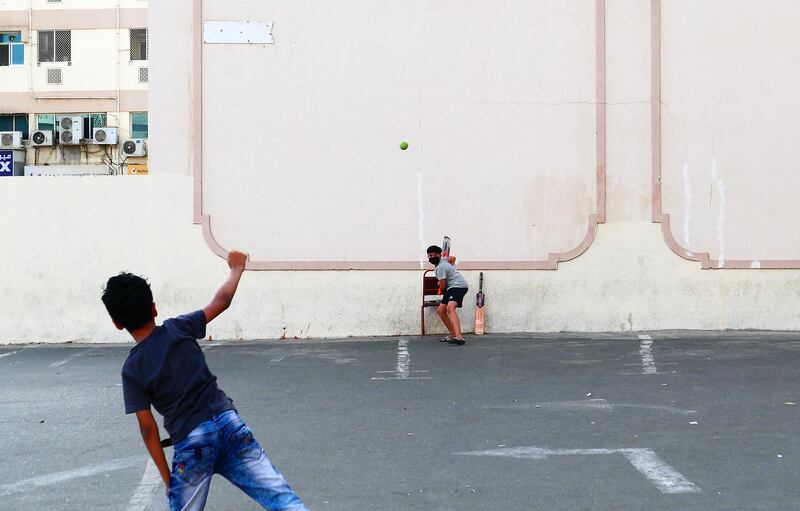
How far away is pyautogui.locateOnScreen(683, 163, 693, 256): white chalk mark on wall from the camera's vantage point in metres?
15.8

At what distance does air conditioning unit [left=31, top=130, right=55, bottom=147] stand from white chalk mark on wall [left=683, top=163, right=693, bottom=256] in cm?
2532

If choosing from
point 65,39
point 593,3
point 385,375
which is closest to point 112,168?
point 65,39

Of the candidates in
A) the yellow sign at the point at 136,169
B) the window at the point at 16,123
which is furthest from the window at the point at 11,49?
the yellow sign at the point at 136,169

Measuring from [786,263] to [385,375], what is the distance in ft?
24.3

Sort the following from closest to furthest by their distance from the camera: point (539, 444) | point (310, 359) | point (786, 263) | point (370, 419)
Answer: point (539, 444) < point (370, 419) < point (310, 359) < point (786, 263)

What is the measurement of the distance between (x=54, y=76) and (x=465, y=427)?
30.8m

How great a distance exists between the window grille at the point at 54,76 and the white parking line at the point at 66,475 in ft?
100

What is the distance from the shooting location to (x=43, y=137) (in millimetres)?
35000

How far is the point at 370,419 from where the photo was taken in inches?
350

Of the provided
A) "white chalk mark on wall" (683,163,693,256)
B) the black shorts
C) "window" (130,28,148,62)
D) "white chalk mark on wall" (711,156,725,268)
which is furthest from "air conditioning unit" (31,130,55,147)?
"white chalk mark on wall" (711,156,725,268)

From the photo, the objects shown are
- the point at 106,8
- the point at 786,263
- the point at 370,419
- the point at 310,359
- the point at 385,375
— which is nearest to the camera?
Result: the point at 370,419

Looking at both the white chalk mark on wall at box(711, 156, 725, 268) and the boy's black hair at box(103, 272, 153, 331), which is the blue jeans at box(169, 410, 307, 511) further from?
the white chalk mark on wall at box(711, 156, 725, 268)

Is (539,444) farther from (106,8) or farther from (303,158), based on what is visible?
(106,8)

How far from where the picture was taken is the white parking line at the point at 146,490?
6.27 meters
